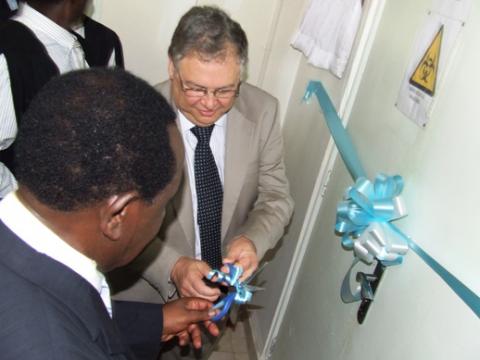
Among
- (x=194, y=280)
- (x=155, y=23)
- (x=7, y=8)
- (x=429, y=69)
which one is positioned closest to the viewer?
(x=429, y=69)

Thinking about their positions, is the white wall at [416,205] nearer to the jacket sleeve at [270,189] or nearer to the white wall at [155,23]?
the jacket sleeve at [270,189]

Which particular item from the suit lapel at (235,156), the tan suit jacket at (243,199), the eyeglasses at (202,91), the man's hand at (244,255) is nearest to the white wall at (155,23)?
the tan suit jacket at (243,199)

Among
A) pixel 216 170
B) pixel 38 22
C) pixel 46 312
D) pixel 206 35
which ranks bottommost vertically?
pixel 216 170

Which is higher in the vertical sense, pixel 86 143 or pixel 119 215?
pixel 86 143

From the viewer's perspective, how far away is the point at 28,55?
144 cm

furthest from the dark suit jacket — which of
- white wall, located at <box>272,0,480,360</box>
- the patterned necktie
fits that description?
the patterned necktie

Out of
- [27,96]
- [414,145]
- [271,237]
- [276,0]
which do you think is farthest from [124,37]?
[414,145]

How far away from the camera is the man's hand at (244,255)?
1464 millimetres

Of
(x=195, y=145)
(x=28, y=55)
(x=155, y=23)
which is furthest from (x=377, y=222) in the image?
(x=155, y=23)

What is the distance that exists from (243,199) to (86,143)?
1.03 m

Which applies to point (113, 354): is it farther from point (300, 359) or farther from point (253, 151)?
point (300, 359)

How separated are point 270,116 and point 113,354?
3.71ft

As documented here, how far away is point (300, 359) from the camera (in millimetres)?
1836

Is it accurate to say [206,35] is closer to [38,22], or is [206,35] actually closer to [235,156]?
[235,156]
